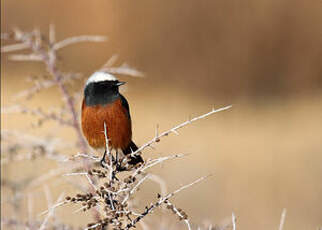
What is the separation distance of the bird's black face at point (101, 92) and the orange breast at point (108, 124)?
0.03m

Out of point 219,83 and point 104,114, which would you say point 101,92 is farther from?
point 219,83

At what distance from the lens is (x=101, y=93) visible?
12.3 feet

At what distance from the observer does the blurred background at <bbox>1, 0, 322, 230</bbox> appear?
32.7ft

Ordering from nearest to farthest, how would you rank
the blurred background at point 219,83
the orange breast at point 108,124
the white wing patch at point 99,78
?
the orange breast at point 108,124
the white wing patch at point 99,78
the blurred background at point 219,83

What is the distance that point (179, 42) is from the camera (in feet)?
34.1

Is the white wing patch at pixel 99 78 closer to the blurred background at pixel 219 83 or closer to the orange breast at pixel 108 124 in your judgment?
the orange breast at pixel 108 124

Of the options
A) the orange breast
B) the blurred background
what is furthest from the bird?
the blurred background

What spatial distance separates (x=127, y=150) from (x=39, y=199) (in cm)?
556

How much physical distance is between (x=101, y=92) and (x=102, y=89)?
2 centimetres

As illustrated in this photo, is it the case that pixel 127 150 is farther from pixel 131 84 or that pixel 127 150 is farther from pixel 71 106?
pixel 131 84

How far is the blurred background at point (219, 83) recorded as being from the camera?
996 cm

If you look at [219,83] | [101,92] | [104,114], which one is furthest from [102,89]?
[219,83]

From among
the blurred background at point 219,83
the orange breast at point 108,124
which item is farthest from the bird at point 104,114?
the blurred background at point 219,83

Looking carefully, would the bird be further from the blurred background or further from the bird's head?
the blurred background
